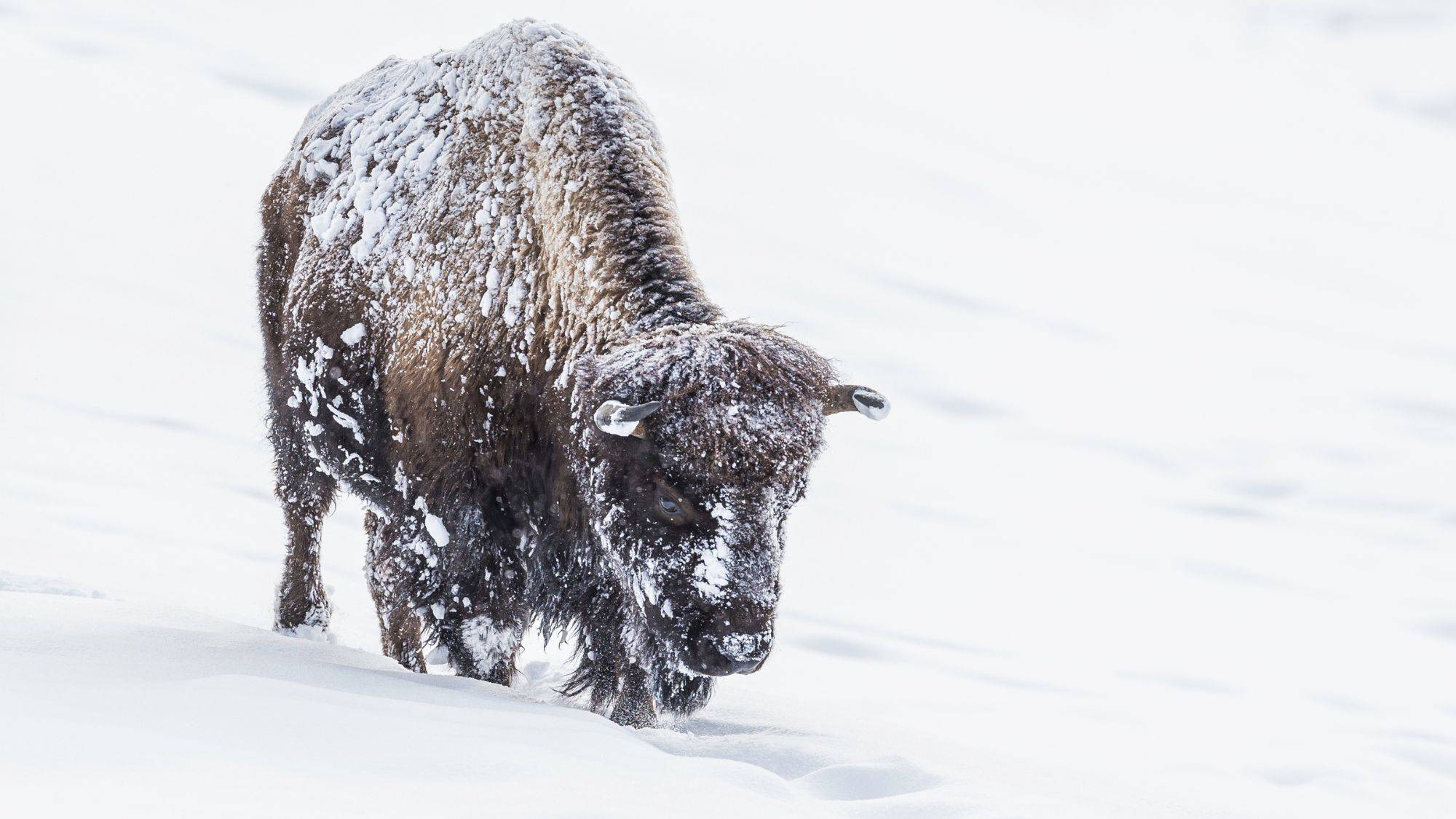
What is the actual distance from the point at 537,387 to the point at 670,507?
0.82m

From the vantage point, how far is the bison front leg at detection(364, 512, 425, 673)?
4.03m

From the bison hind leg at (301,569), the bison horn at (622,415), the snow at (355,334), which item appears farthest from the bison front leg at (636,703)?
the bison hind leg at (301,569)

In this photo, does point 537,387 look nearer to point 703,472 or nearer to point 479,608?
point 479,608

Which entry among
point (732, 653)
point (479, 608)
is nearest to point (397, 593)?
point (479, 608)

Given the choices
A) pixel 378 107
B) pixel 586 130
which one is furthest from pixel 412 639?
pixel 378 107

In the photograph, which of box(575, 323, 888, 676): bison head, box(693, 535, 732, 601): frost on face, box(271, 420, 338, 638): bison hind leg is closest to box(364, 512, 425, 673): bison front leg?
box(575, 323, 888, 676): bison head

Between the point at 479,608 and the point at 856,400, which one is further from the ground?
the point at 856,400

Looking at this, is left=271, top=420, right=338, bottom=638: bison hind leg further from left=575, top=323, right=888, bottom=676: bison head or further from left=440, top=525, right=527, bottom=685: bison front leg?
left=575, top=323, right=888, bottom=676: bison head

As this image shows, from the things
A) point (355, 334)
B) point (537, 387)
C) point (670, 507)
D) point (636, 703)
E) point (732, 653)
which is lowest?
point (636, 703)

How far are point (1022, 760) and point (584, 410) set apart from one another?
151 cm

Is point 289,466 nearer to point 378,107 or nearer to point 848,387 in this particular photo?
point 378,107

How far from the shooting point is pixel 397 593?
407 centimetres

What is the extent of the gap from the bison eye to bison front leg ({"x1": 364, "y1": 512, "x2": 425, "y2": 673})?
3.50ft

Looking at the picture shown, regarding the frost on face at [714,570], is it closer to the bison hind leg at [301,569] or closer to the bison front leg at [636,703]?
the bison front leg at [636,703]
